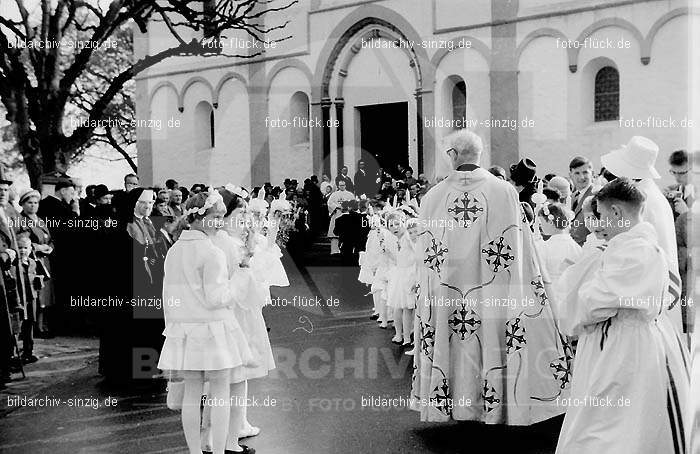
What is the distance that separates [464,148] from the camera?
5.88 m

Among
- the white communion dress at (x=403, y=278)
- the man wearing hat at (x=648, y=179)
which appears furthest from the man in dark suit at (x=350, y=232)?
the man wearing hat at (x=648, y=179)

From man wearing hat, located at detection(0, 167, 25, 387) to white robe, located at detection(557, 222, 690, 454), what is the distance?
5.14m

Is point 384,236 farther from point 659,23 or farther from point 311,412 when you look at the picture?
point 659,23

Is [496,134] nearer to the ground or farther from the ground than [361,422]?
farther from the ground

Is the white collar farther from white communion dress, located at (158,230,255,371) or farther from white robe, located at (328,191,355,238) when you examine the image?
white robe, located at (328,191,355,238)

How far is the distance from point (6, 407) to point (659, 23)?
1288 centimetres

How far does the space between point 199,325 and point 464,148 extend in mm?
2293

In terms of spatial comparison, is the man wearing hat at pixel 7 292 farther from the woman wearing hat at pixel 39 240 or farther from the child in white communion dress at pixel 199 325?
the child in white communion dress at pixel 199 325

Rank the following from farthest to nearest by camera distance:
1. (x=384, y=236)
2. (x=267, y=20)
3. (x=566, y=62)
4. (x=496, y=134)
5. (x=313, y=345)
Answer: (x=267, y=20) < (x=496, y=134) < (x=566, y=62) < (x=384, y=236) < (x=313, y=345)

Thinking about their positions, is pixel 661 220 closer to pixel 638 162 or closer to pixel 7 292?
pixel 638 162

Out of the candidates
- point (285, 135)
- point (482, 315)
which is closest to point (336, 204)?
point (285, 135)

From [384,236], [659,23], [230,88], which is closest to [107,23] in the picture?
[384,236]

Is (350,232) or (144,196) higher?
(144,196)

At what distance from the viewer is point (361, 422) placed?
239 inches
